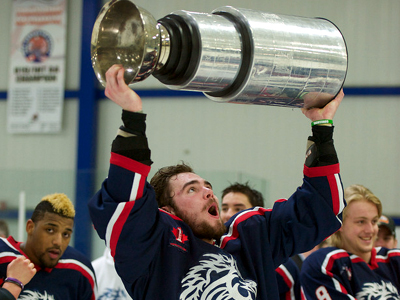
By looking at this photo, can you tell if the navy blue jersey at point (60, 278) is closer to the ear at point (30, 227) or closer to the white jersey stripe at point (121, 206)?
the ear at point (30, 227)

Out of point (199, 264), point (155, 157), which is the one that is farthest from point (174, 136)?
point (199, 264)

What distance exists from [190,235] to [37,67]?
637cm

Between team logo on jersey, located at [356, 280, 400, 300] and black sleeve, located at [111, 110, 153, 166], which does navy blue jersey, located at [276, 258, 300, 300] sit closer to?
team logo on jersey, located at [356, 280, 400, 300]

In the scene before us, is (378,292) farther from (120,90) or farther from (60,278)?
(120,90)

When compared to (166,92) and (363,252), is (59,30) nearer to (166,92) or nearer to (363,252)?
(166,92)

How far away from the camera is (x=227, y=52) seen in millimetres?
1573

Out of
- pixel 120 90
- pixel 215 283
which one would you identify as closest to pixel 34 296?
pixel 215 283

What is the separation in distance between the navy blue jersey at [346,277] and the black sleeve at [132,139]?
5.25 ft

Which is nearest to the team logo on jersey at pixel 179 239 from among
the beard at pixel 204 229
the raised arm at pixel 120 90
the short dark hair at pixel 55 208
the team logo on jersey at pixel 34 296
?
the beard at pixel 204 229

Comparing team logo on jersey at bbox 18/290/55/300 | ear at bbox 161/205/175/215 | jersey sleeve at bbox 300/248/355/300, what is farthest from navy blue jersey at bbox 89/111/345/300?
team logo on jersey at bbox 18/290/55/300

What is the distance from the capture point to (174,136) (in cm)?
731

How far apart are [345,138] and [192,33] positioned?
575cm

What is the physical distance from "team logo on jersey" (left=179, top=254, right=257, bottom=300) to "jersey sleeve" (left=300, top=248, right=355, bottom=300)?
3.34 feet

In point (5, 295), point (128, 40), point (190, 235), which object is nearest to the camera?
point (128, 40)
